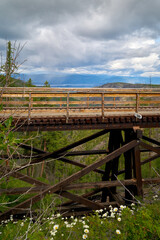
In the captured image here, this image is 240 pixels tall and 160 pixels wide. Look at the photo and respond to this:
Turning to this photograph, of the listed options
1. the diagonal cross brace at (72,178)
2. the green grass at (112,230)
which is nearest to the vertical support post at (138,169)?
the diagonal cross brace at (72,178)

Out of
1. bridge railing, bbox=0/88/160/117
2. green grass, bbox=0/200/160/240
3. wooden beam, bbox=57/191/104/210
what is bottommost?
wooden beam, bbox=57/191/104/210

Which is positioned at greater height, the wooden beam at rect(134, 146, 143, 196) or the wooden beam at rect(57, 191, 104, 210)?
the wooden beam at rect(134, 146, 143, 196)

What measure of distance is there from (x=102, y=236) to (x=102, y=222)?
1.19ft

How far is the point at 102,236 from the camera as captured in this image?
12.7ft

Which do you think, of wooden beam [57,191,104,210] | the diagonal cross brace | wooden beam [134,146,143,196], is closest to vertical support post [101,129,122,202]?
wooden beam [134,146,143,196]

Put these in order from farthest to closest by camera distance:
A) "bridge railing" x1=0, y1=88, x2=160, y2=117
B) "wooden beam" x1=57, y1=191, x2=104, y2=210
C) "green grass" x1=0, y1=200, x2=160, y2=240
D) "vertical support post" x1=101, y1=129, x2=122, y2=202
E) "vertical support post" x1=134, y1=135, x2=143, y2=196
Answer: "vertical support post" x1=101, y1=129, x2=122, y2=202
"vertical support post" x1=134, y1=135, x2=143, y2=196
"wooden beam" x1=57, y1=191, x2=104, y2=210
"bridge railing" x1=0, y1=88, x2=160, y2=117
"green grass" x1=0, y1=200, x2=160, y2=240

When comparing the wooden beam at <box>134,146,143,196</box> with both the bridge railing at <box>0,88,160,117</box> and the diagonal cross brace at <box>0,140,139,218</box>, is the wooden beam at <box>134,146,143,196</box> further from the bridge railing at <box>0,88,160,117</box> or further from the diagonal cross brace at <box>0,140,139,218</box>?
the bridge railing at <box>0,88,160,117</box>

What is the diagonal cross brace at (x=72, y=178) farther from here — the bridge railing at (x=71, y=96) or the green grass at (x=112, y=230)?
the green grass at (x=112, y=230)

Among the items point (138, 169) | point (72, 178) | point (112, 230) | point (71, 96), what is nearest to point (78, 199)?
point (72, 178)

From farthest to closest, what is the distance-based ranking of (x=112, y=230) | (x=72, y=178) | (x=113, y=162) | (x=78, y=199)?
(x=113, y=162) → (x=78, y=199) → (x=72, y=178) → (x=112, y=230)

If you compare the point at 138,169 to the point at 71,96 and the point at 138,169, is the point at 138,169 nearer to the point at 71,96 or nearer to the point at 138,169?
the point at 138,169

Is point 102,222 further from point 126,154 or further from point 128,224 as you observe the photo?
point 126,154

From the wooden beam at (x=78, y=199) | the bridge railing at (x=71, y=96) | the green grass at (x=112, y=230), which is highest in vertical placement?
the bridge railing at (x=71, y=96)

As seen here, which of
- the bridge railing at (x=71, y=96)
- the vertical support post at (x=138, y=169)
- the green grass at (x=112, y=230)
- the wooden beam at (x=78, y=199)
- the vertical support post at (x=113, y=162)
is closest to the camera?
the green grass at (x=112, y=230)
